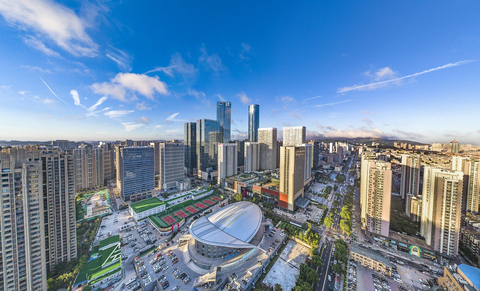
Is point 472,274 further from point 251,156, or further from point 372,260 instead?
point 251,156

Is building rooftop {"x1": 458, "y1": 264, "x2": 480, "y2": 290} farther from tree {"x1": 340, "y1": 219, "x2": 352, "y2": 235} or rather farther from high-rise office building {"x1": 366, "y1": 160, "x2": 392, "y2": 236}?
tree {"x1": 340, "y1": 219, "x2": 352, "y2": 235}

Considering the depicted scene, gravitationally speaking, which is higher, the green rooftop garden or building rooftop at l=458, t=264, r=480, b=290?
building rooftop at l=458, t=264, r=480, b=290

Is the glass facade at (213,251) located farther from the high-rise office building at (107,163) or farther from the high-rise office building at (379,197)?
the high-rise office building at (107,163)

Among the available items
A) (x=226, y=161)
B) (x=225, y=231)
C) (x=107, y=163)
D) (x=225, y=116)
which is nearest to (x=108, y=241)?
(x=225, y=231)

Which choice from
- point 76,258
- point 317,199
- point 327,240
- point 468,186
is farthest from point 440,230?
point 76,258

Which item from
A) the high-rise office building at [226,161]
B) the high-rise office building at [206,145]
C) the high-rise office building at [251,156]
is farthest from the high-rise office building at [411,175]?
the high-rise office building at [206,145]

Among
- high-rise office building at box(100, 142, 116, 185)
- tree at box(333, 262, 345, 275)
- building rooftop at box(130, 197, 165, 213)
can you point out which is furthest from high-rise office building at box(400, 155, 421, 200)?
high-rise office building at box(100, 142, 116, 185)

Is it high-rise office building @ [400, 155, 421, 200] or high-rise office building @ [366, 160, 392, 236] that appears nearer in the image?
high-rise office building @ [366, 160, 392, 236]
